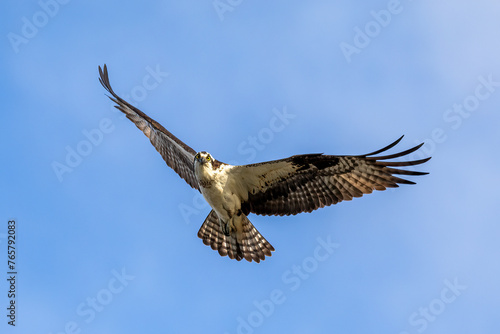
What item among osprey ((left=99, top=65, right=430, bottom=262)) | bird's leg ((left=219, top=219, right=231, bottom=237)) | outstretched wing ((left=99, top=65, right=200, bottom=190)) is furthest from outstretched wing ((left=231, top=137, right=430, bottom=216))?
outstretched wing ((left=99, top=65, right=200, bottom=190))

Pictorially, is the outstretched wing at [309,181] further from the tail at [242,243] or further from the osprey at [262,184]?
the tail at [242,243]

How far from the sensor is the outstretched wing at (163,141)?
1246 cm

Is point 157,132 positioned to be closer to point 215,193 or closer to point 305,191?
point 215,193

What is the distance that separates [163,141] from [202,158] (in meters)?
2.06

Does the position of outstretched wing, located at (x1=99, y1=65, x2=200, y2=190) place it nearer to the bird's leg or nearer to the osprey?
the osprey

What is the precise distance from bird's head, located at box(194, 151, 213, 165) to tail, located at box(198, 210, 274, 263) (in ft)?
5.38

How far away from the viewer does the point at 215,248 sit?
12703 mm

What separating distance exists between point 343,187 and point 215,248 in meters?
3.01

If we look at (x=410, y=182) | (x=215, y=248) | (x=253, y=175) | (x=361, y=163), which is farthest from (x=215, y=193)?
(x=410, y=182)

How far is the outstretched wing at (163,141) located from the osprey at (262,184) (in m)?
0.02

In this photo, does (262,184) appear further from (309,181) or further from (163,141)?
(163,141)

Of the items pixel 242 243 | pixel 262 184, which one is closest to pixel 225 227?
pixel 242 243

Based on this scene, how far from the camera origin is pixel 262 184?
11875 millimetres

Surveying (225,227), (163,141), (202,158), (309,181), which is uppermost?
(163,141)
